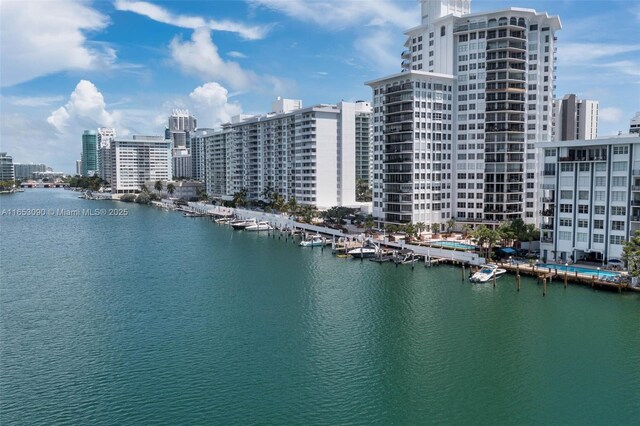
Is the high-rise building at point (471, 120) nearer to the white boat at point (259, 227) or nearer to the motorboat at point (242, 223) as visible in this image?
the white boat at point (259, 227)

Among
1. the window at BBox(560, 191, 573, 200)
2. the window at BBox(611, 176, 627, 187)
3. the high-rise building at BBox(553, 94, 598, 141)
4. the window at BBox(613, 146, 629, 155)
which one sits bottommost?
the window at BBox(560, 191, 573, 200)

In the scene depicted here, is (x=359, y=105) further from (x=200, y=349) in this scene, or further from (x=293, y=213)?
(x=200, y=349)

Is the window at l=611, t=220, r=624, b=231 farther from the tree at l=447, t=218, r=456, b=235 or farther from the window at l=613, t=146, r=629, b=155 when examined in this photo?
the tree at l=447, t=218, r=456, b=235

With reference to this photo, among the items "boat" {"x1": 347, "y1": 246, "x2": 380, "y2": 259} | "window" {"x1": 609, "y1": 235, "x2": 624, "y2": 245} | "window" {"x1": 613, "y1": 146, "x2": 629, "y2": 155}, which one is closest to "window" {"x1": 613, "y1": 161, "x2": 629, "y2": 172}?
"window" {"x1": 613, "y1": 146, "x2": 629, "y2": 155}

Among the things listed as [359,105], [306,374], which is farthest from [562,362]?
[359,105]

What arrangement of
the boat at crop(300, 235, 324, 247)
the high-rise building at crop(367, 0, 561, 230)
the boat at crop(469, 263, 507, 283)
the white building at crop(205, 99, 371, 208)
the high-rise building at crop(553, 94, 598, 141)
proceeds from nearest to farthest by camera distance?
the boat at crop(469, 263, 507, 283) < the high-rise building at crop(367, 0, 561, 230) < the boat at crop(300, 235, 324, 247) < the white building at crop(205, 99, 371, 208) < the high-rise building at crop(553, 94, 598, 141)
